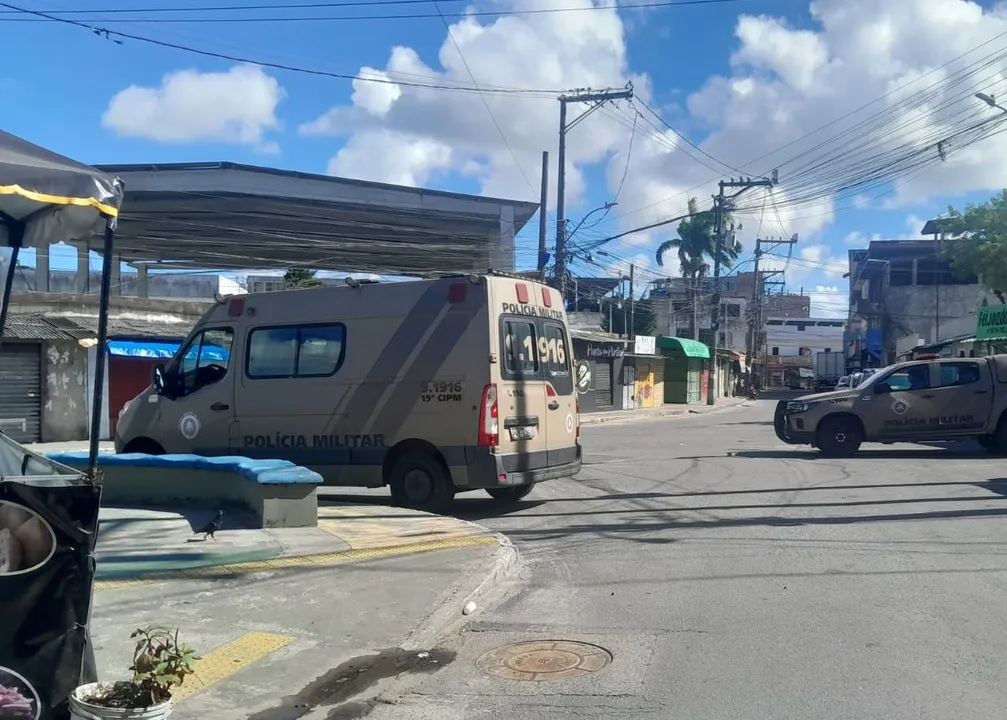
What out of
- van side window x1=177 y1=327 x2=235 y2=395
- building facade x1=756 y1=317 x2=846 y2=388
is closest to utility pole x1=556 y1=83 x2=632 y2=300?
van side window x1=177 y1=327 x2=235 y2=395

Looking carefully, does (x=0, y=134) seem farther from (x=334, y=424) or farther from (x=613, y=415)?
(x=613, y=415)

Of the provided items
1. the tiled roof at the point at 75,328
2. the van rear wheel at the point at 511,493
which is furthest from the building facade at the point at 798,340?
the van rear wheel at the point at 511,493

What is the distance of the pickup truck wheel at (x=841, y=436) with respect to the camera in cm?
1742

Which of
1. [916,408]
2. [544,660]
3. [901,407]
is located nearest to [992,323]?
[916,408]

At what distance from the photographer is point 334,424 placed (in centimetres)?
1138

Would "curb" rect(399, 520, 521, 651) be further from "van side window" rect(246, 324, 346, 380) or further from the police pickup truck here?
the police pickup truck

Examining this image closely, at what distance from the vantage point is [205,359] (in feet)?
39.9

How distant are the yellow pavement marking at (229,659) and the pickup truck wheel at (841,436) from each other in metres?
13.5

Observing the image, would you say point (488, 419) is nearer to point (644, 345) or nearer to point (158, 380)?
point (158, 380)

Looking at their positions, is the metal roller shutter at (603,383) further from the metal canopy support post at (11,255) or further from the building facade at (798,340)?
the building facade at (798,340)

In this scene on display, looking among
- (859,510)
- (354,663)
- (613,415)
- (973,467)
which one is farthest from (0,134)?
(613,415)

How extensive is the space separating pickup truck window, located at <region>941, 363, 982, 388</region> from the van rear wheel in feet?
29.7

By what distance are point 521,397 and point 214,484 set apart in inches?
136

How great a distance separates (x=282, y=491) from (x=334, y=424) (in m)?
2.15
